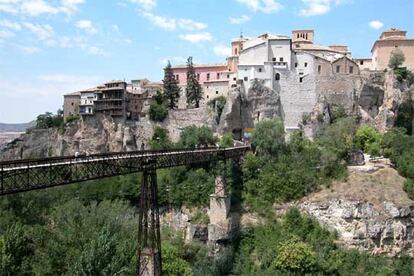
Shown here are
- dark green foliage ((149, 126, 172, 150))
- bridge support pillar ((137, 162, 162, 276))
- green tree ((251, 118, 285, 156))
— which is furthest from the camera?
dark green foliage ((149, 126, 172, 150))

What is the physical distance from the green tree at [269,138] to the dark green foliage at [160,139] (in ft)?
32.2

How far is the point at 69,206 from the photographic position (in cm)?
3097

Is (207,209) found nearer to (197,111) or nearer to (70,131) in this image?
(197,111)

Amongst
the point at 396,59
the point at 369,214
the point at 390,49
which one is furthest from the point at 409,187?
the point at 390,49

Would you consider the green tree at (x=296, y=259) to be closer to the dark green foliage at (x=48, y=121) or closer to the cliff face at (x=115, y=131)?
the cliff face at (x=115, y=131)

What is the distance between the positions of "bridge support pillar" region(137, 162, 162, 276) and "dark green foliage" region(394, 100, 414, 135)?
33.4 meters

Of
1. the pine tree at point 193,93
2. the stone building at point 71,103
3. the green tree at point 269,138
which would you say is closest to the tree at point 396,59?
the green tree at point 269,138

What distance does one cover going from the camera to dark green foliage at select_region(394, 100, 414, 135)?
47531mm

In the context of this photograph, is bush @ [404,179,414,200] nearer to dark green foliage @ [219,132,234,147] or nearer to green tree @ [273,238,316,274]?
green tree @ [273,238,316,274]

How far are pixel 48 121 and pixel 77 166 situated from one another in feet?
131

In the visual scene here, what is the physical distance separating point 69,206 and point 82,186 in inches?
480

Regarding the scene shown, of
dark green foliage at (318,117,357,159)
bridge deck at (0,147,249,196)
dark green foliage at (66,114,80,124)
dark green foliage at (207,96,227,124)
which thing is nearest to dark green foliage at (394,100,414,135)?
dark green foliage at (318,117,357,159)

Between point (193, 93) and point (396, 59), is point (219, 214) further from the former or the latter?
point (396, 59)

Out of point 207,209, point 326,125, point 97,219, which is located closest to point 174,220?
point 207,209
